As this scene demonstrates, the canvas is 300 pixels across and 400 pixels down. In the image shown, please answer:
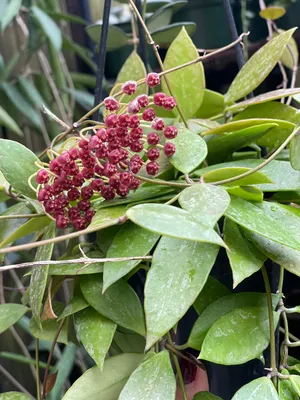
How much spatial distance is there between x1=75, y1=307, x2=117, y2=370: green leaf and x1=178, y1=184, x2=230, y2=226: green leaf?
0.11 metres

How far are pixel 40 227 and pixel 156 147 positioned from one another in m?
0.12

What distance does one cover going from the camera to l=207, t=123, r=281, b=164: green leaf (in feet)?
1.15

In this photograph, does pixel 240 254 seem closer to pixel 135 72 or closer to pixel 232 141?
pixel 232 141

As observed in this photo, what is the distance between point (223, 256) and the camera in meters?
0.37

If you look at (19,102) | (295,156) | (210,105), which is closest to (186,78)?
(210,105)

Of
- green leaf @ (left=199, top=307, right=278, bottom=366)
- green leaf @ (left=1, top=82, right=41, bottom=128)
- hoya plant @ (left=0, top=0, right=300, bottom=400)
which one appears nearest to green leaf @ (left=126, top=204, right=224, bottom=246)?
hoya plant @ (left=0, top=0, right=300, bottom=400)

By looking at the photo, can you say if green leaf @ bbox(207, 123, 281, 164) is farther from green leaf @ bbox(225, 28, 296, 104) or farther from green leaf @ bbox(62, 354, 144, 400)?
green leaf @ bbox(62, 354, 144, 400)

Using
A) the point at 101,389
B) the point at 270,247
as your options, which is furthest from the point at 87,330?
the point at 270,247

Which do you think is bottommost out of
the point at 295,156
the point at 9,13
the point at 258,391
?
the point at 258,391

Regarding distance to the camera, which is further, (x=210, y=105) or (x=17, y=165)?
(x=210, y=105)

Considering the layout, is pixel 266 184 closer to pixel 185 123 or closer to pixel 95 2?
pixel 185 123

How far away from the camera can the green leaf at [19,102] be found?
0.99 meters

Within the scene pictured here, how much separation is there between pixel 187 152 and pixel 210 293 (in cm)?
11

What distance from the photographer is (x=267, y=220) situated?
0.30m
